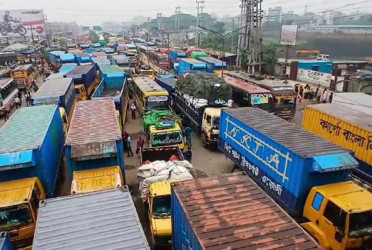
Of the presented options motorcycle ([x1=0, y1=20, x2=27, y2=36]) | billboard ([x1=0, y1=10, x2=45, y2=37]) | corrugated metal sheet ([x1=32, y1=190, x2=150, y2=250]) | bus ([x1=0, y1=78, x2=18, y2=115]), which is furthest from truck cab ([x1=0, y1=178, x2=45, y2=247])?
billboard ([x1=0, y1=10, x2=45, y2=37])

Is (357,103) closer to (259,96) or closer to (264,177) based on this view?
(259,96)

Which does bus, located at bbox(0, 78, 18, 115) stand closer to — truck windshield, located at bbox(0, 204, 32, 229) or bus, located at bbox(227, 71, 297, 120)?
truck windshield, located at bbox(0, 204, 32, 229)

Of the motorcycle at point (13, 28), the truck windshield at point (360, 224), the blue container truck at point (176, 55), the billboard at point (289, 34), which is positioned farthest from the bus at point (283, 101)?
the motorcycle at point (13, 28)

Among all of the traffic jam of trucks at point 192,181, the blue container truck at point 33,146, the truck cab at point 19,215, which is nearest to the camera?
the traffic jam of trucks at point 192,181

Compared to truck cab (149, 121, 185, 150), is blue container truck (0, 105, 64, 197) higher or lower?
higher

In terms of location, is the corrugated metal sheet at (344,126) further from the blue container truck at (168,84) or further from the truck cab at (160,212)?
the blue container truck at (168,84)

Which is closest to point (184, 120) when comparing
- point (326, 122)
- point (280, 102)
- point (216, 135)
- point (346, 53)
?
point (216, 135)
